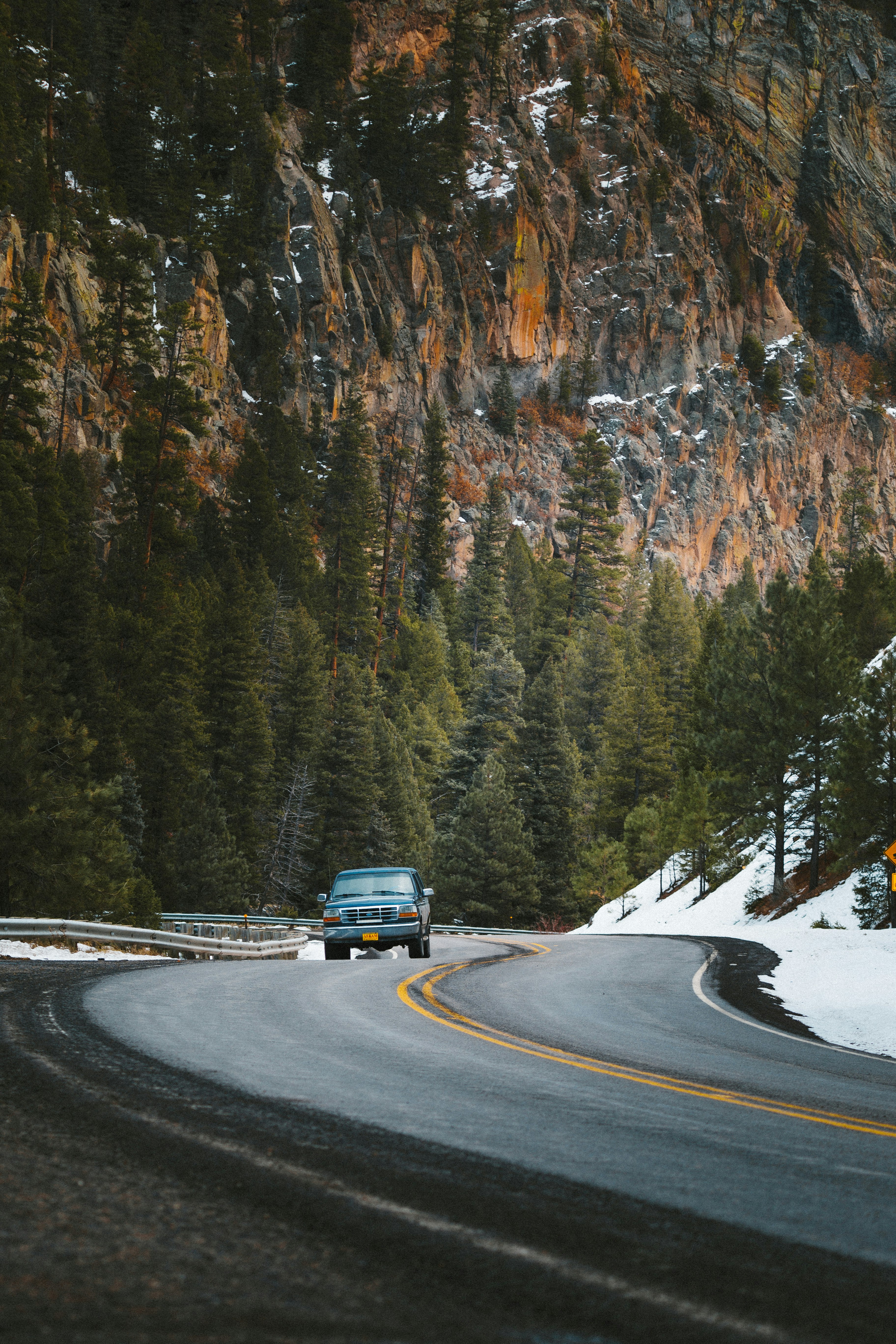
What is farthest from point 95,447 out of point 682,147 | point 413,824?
point 682,147

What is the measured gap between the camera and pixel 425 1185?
475cm

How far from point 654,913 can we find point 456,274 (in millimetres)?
96588

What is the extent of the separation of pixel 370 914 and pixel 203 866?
82.5 feet

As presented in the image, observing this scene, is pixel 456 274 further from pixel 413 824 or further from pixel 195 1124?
pixel 195 1124

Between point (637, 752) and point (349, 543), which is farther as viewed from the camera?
point (349, 543)

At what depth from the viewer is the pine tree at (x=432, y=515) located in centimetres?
10550

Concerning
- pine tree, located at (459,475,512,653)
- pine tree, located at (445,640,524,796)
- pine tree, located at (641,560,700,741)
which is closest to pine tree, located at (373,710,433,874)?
pine tree, located at (445,640,524,796)

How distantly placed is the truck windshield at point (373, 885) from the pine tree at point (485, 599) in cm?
7297

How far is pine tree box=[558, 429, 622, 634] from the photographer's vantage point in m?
107

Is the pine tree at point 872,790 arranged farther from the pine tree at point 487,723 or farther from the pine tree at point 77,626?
the pine tree at point 487,723

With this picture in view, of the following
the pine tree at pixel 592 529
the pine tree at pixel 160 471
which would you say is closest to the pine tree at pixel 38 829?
the pine tree at pixel 160 471

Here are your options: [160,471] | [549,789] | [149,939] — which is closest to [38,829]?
[149,939]


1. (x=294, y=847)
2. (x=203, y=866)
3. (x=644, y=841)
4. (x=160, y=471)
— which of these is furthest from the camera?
(x=644, y=841)

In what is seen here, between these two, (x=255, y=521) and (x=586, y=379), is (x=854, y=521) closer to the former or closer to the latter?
(x=586, y=379)
